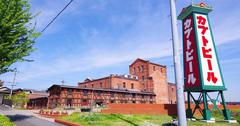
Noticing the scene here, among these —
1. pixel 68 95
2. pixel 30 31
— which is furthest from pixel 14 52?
pixel 68 95

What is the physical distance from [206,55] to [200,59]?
88cm

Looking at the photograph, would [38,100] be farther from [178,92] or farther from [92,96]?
[178,92]

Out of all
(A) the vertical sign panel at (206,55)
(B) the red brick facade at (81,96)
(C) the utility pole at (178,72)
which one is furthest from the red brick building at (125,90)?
(C) the utility pole at (178,72)

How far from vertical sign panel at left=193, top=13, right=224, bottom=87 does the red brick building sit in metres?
28.8

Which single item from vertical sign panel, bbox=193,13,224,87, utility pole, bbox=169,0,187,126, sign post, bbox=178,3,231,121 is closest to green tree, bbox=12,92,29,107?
sign post, bbox=178,3,231,121

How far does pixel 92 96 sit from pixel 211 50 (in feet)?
100

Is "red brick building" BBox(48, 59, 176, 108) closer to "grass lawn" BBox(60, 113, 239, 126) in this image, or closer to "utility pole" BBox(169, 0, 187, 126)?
"grass lawn" BBox(60, 113, 239, 126)

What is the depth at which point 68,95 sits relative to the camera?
41219 millimetres

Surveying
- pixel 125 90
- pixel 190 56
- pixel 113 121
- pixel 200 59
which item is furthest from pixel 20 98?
pixel 200 59

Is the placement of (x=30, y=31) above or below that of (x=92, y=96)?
above

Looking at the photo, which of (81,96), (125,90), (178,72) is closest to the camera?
(178,72)

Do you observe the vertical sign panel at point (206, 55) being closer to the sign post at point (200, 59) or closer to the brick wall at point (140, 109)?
the sign post at point (200, 59)

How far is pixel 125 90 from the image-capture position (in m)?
52.1

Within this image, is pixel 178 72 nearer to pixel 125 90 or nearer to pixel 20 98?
pixel 125 90
